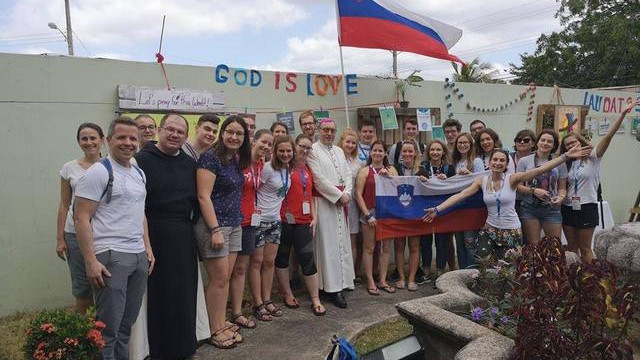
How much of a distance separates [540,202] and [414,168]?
136 centimetres

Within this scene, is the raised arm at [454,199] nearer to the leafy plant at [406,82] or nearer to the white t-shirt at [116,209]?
the leafy plant at [406,82]

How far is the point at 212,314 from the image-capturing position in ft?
12.9

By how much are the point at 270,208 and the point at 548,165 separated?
2589mm

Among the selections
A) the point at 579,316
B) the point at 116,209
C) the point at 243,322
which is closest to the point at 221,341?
the point at 243,322

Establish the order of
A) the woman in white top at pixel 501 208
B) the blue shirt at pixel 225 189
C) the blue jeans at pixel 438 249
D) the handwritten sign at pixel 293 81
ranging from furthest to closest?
the blue jeans at pixel 438 249, the handwritten sign at pixel 293 81, the woman in white top at pixel 501 208, the blue shirt at pixel 225 189

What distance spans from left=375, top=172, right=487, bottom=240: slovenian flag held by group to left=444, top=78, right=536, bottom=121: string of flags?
2057 mm

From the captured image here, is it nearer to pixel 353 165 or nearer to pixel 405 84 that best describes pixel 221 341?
pixel 353 165

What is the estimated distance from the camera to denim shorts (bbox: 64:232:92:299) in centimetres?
350

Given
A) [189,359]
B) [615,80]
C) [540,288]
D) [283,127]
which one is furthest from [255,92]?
[615,80]

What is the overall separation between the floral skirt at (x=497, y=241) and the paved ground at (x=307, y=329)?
866 mm

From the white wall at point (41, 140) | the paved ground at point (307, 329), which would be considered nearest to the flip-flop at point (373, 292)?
the paved ground at point (307, 329)

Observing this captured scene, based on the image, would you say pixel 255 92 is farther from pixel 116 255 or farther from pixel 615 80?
pixel 615 80

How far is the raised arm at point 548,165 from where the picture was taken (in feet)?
14.6

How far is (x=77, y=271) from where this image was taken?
3529 millimetres
